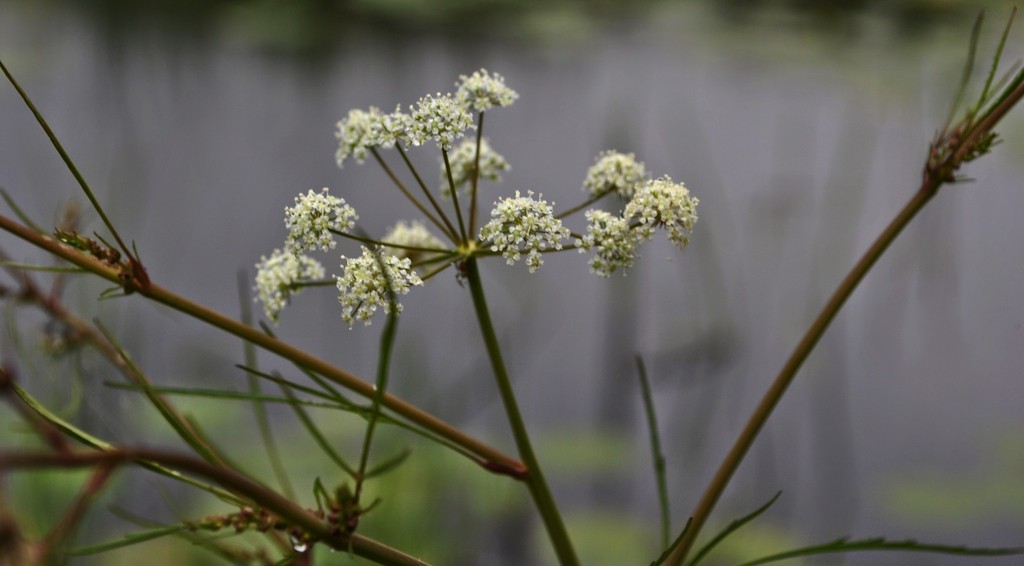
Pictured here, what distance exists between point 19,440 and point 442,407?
2.68 ft

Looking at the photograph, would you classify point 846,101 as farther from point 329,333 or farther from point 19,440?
point 19,440

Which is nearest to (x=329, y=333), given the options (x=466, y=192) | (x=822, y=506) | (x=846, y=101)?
(x=822, y=506)

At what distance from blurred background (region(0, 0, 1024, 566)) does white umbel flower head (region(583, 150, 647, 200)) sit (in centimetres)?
97

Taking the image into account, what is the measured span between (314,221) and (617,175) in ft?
0.44

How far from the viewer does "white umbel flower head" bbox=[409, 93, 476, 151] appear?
352 mm

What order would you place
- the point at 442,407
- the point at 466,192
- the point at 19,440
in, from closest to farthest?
the point at 466,192 < the point at 442,407 < the point at 19,440

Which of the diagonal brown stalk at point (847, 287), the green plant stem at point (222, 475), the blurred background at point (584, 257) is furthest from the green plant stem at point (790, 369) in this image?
the blurred background at point (584, 257)

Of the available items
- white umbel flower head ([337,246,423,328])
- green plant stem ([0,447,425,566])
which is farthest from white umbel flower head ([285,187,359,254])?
green plant stem ([0,447,425,566])

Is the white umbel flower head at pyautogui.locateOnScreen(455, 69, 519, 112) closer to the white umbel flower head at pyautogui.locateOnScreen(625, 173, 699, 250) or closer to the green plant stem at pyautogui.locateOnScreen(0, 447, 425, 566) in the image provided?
the white umbel flower head at pyautogui.locateOnScreen(625, 173, 699, 250)

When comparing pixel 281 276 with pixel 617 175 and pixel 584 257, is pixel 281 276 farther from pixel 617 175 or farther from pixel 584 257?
pixel 584 257

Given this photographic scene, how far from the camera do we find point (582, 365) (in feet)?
6.53

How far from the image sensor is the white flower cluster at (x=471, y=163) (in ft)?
1.43

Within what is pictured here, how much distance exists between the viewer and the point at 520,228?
0.34 m

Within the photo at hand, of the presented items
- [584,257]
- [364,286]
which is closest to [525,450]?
[364,286]
